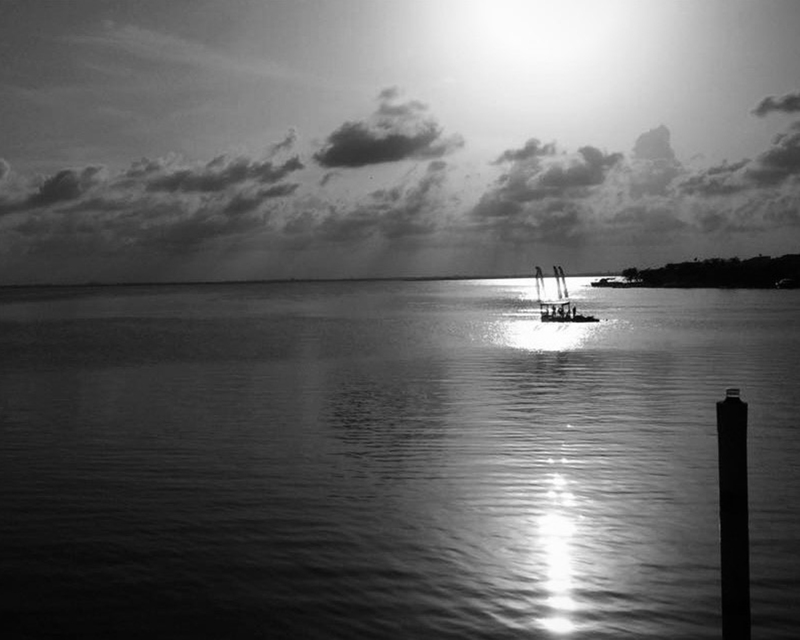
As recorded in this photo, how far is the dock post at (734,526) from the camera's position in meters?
11.6

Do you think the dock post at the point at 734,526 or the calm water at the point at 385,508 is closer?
the dock post at the point at 734,526

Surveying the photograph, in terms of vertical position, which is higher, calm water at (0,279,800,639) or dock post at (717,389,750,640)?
dock post at (717,389,750,640)

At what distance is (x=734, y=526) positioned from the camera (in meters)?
11.8

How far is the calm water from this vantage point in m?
14.1

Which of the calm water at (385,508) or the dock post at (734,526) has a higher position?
the dock post at (734,526)

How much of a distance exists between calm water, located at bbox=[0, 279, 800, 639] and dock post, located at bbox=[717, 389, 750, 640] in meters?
1.46

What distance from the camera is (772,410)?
34.4 meters

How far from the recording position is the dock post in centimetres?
1160

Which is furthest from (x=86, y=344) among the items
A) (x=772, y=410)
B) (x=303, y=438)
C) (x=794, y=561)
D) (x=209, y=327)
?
(x=794, y=561)

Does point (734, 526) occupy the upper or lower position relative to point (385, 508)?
upper

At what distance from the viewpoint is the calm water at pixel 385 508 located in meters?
14.1

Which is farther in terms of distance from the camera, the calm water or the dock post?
the calm water

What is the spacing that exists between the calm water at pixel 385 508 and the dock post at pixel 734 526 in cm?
146

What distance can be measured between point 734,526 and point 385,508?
9.80 metres
